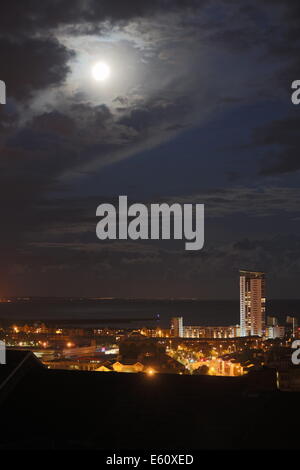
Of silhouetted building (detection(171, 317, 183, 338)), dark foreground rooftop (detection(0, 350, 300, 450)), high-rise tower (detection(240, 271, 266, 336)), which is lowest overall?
dark foreground rooftop (detection(0, 350, 300, 450))

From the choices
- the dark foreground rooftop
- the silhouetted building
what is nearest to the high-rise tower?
the silhouetted building

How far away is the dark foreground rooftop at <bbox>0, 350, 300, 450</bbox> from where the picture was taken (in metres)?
3.93

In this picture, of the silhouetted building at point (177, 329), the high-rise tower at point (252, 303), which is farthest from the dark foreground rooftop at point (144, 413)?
the high-rise tower at point (252, 303)

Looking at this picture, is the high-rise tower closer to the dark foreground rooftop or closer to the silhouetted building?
the silhouetted building

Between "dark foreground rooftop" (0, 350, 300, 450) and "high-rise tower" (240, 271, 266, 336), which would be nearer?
"dark foreground rooftop" (0, 350, 300, 450)

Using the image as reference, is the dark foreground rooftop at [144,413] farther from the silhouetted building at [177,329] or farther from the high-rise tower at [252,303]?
the high-rise tower at [252,303]

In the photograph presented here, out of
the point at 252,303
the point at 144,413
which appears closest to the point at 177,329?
the point at 252,303

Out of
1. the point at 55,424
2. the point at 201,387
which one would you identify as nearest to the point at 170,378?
the point at 201,387

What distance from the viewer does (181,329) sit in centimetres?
5259

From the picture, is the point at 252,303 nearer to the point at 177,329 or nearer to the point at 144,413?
the point at 177,329

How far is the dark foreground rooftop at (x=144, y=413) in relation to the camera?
3928 millimetres

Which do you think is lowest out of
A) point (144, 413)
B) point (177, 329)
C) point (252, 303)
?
point (144, 413)

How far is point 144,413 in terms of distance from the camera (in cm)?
425

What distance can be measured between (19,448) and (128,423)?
774 mm
